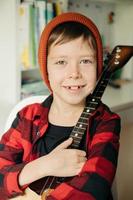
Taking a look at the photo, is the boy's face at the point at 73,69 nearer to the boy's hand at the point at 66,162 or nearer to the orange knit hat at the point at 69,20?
the orange knit hat at the point at 69,20

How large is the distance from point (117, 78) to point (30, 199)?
2.30 metres

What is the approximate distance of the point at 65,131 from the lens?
3.04 ft

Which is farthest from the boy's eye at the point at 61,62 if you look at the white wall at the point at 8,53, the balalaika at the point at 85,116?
the white wall at the point at 8,53

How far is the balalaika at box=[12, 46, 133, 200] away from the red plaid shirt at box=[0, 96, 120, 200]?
0.06ft

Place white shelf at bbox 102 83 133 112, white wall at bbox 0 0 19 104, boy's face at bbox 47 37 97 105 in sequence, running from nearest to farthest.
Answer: boy's face at bbox 47 37 97 105 → white wall at bbox 0 0 19 104 → white shelf at bbox 102 83 133 112

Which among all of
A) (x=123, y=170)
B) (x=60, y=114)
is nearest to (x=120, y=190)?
(x=123, y=170)

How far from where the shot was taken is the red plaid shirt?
2.45 ft

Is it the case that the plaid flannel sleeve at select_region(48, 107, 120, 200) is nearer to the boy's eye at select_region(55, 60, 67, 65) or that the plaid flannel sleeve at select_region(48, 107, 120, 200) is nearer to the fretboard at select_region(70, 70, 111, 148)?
the fretboard at select_region(70, 70, 111, 148)

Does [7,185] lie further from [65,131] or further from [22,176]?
[65,131]

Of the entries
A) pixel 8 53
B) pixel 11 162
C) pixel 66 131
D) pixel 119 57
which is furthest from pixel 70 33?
pixel 8 53

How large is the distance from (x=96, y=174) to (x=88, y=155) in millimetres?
91

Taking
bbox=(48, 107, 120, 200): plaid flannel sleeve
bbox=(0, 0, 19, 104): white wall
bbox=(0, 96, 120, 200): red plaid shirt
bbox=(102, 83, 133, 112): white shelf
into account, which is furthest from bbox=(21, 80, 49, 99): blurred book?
bbox=(48, 107, 120, 200): plaid flannel sleeve

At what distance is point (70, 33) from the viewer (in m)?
0.85

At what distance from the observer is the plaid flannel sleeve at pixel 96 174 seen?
74 cm
